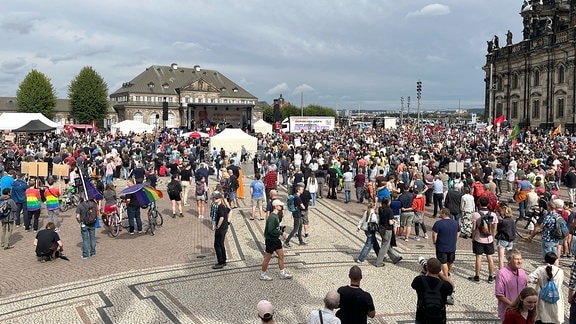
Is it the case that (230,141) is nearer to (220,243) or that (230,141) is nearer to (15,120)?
(220,243)

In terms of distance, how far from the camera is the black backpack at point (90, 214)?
11.0m

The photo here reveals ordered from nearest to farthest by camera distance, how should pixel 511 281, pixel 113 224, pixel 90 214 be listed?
pixel 511 281 < pixel 90 214 < pixel 113 224

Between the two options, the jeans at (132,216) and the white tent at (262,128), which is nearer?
the jeans at (132,216)

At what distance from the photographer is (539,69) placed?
57.3 metres

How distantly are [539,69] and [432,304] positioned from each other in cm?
6071

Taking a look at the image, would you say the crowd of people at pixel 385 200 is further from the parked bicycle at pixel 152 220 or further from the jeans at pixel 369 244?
the parked bicycle at pixel 152 220

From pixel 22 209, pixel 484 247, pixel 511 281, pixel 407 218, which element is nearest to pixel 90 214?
pixel 22 209

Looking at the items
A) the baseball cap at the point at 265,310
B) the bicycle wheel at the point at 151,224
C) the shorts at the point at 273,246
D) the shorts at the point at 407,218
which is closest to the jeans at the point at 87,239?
the bicycle wheel at the point at 151,224

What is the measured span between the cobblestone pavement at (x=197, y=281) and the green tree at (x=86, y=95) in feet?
237

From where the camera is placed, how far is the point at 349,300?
18.3 ft

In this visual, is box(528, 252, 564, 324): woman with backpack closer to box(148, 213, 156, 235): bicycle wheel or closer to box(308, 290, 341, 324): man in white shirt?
box(308, 290, 341, 324): man in white shirt

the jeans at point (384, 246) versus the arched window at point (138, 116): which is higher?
Answer: the arched window at point (138, 116)

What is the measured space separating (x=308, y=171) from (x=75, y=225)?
8.68 metres

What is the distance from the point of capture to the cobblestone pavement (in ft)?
25.9
